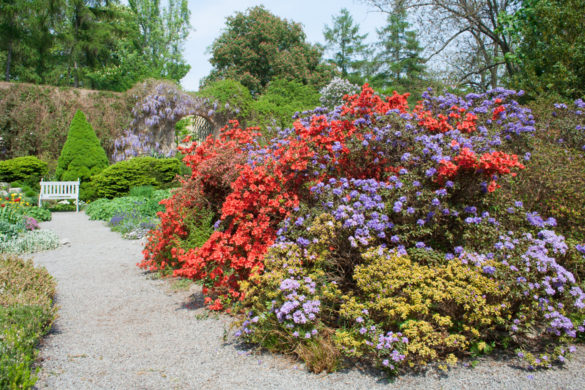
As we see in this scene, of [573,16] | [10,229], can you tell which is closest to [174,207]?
[10,229]

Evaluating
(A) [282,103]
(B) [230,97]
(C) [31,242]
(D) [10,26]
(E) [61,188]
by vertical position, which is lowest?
(C) [31,242]

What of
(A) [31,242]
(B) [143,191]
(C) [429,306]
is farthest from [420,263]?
(B) [143,191]

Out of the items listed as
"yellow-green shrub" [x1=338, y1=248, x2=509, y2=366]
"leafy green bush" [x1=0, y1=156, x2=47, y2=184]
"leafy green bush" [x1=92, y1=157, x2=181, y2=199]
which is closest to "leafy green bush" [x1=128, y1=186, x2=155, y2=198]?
"leafy green bush" [x1=92, y1=157, x2=181, y2=199]

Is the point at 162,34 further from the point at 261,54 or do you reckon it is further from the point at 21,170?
the point at 21,170

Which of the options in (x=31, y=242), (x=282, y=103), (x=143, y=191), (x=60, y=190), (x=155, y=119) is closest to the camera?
(x=31, y=242)

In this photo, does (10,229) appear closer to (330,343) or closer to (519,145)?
(330,343)

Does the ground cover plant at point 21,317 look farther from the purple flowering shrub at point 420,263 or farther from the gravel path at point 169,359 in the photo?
the purple flowering shrub at point 420,263

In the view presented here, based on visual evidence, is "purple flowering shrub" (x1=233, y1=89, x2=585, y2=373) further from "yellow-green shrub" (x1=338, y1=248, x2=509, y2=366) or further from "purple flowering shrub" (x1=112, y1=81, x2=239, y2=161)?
"purple flowering shrub" (x1=112, y1=81, x2=239, y2=161)

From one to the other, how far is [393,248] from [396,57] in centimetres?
3106

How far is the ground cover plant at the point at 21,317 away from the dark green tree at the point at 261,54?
22.8 metres

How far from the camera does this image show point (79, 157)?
1236 cm

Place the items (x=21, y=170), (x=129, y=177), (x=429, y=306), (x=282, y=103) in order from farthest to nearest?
1. (x=282, y=103)
2. (x=21, y=170)
3. (x=129, y=177)
4. (x=429, y=306)

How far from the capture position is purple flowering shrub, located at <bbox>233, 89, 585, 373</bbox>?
266 cm

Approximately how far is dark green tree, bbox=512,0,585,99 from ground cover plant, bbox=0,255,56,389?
6.79 metres
